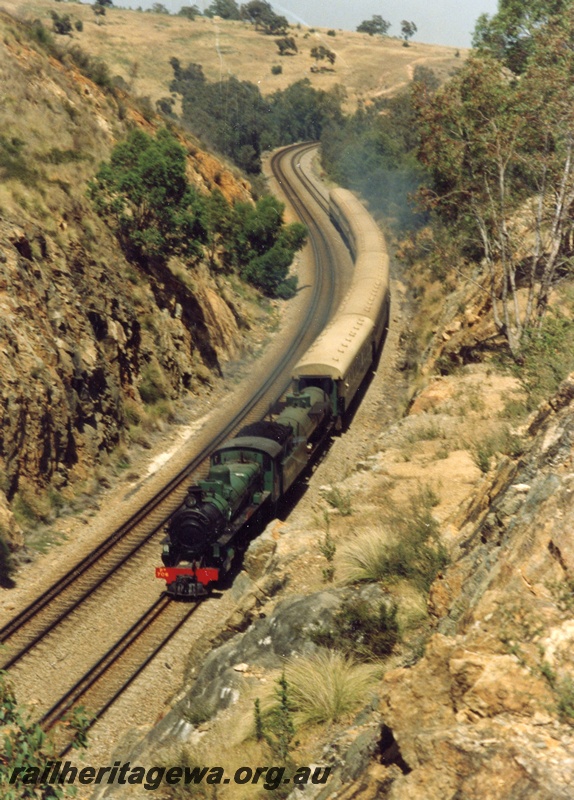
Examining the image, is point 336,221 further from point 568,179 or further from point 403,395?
point 568,179

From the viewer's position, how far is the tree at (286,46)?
128 metres

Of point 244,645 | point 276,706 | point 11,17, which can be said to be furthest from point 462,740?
point 11,17

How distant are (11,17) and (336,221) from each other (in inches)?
1031

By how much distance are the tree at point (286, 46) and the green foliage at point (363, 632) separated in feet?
427

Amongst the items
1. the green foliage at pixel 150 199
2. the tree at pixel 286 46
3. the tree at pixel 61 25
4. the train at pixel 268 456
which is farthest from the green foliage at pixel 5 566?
the tree at pixel 286 46


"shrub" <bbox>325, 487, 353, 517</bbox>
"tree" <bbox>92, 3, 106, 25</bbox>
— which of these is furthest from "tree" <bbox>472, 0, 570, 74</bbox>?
"tree" <bbox>92, 3, 106, 25</bbox>

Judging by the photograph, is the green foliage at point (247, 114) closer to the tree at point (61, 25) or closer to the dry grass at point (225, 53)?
the dry grass at point (225, 53)

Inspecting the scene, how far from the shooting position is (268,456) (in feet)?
65.6

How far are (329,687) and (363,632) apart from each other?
122 centimetres

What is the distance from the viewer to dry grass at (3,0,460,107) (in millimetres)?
102688

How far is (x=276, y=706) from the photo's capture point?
33.2 feet

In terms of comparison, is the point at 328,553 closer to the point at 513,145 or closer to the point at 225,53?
the point at 513,145

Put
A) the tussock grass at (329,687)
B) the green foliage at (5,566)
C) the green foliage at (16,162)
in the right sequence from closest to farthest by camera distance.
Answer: the tussock grass at (329,687) → the green foliage at (5,566) → the green foliage at (16,162)

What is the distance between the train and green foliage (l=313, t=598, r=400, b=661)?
6.84m
